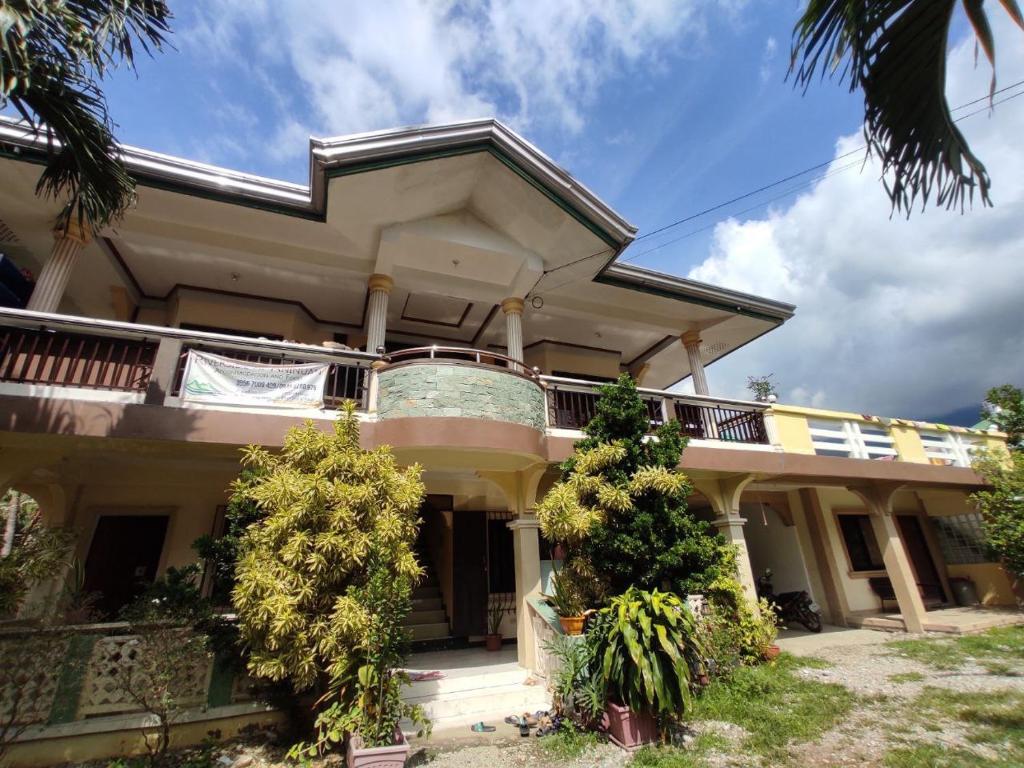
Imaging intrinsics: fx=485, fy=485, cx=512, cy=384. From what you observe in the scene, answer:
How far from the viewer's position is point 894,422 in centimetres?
1096

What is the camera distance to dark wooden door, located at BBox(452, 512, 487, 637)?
381 inches

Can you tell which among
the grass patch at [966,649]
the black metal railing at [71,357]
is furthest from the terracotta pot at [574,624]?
the black metal railing at [71,357]

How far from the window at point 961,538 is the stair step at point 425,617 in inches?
553

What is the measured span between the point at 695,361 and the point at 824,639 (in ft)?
21.2

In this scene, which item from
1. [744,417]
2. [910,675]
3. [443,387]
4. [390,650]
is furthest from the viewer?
[744,417]

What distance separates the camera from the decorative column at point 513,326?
9.22m

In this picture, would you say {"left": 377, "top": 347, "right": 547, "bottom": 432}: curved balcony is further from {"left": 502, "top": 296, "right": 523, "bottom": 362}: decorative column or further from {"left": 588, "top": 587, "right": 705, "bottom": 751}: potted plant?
{"left": 588, "top": 587, "right": 705, "bottom": 751}: potted plant

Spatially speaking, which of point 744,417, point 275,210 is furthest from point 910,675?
point 275,210

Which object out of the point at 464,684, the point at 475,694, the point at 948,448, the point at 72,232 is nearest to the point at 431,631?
the point at 464,684

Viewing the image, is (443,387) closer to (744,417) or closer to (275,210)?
(275,210)

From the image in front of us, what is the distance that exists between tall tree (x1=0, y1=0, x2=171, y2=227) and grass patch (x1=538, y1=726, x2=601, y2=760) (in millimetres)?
7348

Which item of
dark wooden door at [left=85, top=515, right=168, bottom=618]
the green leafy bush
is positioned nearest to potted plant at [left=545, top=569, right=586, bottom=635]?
the green leafy bush

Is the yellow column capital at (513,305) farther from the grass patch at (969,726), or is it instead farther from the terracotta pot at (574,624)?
the grass patch at (969,726)

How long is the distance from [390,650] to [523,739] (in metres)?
2.11
